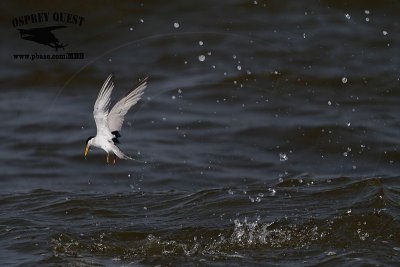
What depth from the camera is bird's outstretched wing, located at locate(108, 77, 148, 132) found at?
537 centimetres

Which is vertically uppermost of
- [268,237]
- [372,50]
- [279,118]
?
[372,50]

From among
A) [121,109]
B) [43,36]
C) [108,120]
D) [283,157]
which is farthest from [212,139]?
[108,120]

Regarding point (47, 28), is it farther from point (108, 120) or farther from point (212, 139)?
point (108, 120)

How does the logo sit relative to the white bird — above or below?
above

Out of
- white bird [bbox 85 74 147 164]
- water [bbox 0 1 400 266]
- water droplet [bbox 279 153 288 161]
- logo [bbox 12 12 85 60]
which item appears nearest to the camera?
white bird [bbox 85 74 147 164]

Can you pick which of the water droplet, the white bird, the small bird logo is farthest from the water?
the white bird

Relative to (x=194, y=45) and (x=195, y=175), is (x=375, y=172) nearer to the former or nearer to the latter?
(x=195, y=175)

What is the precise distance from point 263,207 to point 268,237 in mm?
677

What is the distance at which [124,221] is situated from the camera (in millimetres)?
6535

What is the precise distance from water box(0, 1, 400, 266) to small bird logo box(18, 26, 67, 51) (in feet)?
0.46

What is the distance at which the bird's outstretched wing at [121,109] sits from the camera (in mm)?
5367

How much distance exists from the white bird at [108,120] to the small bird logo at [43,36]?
5.38m

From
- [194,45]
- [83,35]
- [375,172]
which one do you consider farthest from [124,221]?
[83,35]

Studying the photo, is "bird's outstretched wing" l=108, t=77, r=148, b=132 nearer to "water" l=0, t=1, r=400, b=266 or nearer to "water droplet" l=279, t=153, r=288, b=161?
"water" l=0, t=1, r=400, b=266
